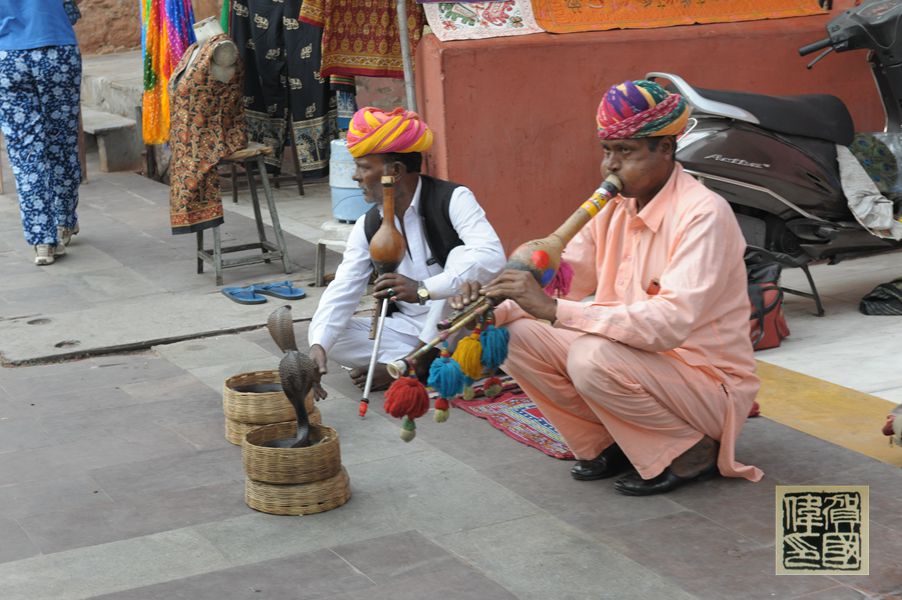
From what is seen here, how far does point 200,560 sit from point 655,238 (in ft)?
5.51

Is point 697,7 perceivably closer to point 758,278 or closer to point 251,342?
point 758,278

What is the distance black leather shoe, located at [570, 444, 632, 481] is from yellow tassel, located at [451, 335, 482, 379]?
0.60 m

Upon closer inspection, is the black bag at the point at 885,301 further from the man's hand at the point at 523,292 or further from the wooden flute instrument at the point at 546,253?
the man's hand at the point at 523,292

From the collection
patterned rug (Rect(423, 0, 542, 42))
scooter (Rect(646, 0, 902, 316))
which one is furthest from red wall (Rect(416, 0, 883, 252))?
scooter (Rect(646, 0, 902, 316))

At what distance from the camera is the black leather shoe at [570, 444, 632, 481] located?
4.09 meters

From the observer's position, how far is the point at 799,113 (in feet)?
19.2

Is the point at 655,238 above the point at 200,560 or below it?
above

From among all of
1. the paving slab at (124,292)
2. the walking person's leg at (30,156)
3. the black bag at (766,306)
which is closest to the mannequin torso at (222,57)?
the paving slab at (124,292)

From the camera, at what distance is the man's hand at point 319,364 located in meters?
4.07

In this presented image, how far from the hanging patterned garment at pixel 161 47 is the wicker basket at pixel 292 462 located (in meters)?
4.22

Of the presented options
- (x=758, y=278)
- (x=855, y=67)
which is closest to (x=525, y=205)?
(x=758, y=278)

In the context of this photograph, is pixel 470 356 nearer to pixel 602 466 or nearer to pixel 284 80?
pixel 602 466

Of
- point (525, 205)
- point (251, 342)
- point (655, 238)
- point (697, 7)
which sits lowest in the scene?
point (251, 342)

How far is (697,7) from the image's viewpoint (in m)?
6.90
